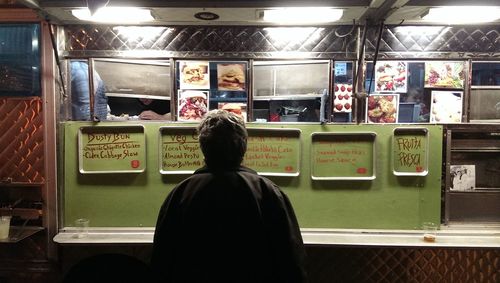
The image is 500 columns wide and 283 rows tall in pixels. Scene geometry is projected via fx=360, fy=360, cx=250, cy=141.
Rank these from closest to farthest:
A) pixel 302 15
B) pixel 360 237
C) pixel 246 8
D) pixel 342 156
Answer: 1. pixel 246 8
2. pixel 302 15
3. pixel 360 237
4. pixel 342 156

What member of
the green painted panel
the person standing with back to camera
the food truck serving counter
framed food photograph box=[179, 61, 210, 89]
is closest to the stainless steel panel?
framed food photograph box=[179, 61, 210, 89]

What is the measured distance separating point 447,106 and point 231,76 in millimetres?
2182

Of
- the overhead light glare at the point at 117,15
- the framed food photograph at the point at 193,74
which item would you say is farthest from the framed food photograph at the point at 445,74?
the overhead light glare at the point at 117,15

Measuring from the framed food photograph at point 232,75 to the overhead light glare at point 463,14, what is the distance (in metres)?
1.76

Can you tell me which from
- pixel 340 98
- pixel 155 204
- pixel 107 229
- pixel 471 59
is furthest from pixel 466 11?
pixel 107 229

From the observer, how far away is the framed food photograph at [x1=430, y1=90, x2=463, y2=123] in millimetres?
3590

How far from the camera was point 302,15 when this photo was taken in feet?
10.5

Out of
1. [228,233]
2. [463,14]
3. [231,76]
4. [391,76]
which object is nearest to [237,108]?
[231,76]

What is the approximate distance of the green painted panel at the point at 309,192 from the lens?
140 inches

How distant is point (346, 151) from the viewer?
3566 millimetres

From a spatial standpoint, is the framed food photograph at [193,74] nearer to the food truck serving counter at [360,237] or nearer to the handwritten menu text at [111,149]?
the handwritten menu text at [111,149]

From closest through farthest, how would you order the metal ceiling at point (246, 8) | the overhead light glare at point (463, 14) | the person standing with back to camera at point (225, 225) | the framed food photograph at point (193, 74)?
1. the person standing with back to camera at point (225, 225)
2. the metal ceiling at point (246, 8)
3. the overhead light glare at point (463, 14)
4. the framed food photograph at point (193, 74)

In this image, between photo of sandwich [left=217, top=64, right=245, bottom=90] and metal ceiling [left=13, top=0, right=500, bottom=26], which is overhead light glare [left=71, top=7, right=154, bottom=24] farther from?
photo of sandwich [left=217, top=64, right=245, bottom=90]

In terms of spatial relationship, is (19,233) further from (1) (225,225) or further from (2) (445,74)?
(2) (445,74)
